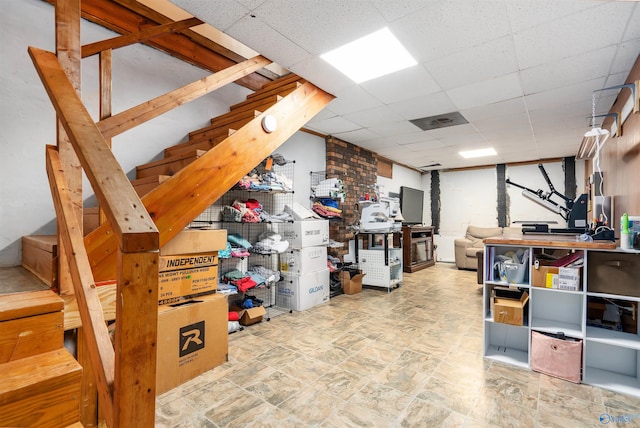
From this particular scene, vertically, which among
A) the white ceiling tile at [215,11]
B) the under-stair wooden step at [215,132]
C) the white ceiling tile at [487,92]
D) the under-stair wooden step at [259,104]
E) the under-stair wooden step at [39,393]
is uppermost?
the white ceiling tile at [215,11]

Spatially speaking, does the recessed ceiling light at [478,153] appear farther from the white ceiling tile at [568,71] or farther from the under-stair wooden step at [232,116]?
the under-stair wooden step at [232,116]

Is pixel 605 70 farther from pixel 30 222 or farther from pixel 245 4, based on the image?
pixel 30 222

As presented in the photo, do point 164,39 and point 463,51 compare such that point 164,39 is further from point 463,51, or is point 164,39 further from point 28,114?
point 463,51

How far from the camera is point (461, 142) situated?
18.4 ft

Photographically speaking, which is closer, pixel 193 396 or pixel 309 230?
pixel 193 396

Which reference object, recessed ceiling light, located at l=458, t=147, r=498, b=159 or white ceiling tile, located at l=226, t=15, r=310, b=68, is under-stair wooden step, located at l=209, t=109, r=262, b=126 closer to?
white ceiling tile, located at l=226, t=15, r=310, b=68

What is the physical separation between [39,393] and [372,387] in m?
1.86

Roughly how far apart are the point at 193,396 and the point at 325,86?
3.10 m

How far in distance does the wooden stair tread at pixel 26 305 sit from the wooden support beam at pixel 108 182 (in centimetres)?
71

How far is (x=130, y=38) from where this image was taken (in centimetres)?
230

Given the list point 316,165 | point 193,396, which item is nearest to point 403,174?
point 316,165

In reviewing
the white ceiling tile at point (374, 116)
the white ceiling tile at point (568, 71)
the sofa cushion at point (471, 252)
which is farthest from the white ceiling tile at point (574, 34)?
the sofa cushion at point (471, 252)

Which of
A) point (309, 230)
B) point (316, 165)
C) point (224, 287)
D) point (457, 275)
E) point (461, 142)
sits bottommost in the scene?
point (457, 275)

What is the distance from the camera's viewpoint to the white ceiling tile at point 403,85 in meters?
3.03
